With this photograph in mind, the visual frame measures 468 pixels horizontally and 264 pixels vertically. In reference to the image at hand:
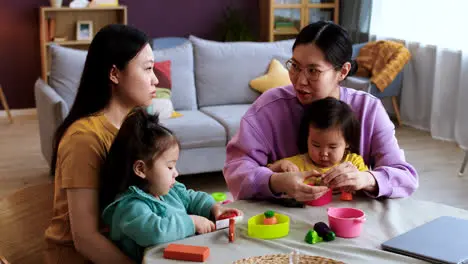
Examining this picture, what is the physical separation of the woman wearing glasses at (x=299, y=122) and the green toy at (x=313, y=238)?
327 mm

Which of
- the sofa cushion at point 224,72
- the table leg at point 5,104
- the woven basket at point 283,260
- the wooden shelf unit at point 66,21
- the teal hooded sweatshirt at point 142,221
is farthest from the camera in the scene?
the wooden shelf unit at point 66,21

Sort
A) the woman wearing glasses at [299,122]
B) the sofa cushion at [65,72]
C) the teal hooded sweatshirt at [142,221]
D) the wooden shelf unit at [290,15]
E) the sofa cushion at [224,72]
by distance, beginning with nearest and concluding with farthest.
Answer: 1. the teal hooded sweatshirt at [142,221]
2. the woman wearing glasses at [299,122]
3. the sofa cushion at [65,72]
4. the sofa cushion at [224,72]
5. the wooden shelf unit at [290,15]

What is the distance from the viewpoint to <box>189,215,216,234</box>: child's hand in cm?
159

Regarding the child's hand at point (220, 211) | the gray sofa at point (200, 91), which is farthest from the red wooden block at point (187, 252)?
the gray sofa at point (200, 91)

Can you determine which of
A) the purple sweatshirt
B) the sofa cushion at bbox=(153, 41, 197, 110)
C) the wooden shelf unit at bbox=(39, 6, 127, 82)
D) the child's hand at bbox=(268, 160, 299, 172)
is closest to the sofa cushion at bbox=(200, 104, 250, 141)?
the sofa cushion at bbox=(153, 41, 197, 110)

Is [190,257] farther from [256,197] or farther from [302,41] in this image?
[302,41]

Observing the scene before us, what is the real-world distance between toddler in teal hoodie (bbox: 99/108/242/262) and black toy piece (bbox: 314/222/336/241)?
0.86ft

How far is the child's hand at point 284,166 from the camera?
1854mm

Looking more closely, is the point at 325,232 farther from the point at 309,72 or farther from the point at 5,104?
the point at 5,104

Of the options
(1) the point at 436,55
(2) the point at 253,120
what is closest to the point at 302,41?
(2) the point at 253,120

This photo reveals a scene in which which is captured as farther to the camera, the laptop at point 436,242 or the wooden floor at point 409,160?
the wooden floor at point 409,160

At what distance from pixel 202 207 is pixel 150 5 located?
5466mm

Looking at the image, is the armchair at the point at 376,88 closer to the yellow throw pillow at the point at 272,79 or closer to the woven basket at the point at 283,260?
the yellow throw pillow at the point at 272,79

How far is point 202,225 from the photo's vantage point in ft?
5.22
